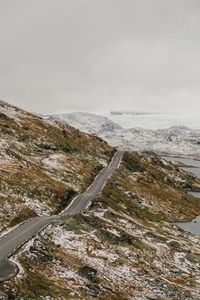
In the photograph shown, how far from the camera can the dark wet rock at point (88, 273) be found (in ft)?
232

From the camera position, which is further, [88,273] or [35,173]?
[35,173]

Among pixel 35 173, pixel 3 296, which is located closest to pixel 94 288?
pixel 3 296

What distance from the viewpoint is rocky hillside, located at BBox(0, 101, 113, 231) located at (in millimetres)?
106831

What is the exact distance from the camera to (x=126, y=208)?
139250 millimetres

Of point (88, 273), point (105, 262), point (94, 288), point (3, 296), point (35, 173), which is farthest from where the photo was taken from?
point (35, 173)

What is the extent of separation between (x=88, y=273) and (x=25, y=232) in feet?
64.9

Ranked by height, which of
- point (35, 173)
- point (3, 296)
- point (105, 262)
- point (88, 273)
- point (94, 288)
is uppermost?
point (35, 173)

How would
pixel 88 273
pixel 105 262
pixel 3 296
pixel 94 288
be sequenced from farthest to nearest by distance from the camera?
pixel 105 262 < pixel 88 273 < pixel 94 288 < pixel 3 296

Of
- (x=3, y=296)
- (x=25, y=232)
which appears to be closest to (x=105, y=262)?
(x=25, y=232)

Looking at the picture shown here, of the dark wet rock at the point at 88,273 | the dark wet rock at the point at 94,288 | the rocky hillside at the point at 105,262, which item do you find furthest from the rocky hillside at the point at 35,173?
the dark wet rock at the point at 94,288

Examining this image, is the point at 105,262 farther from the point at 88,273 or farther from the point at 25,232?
the point at 25,232

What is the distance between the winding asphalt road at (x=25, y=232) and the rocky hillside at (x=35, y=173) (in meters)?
2.64

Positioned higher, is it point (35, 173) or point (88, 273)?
point (35, 173)

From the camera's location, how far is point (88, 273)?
234 ft
